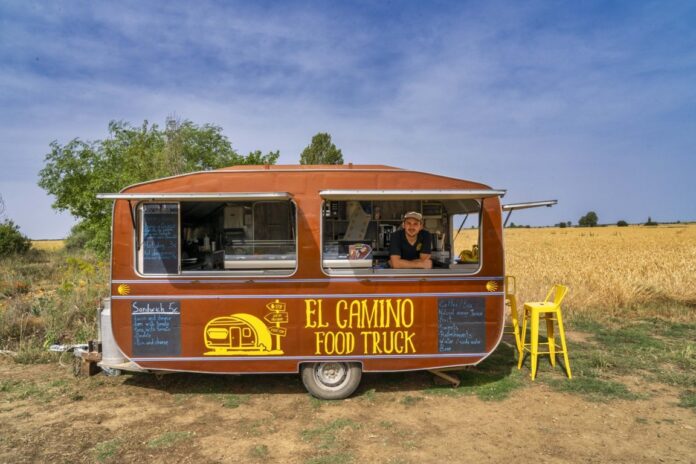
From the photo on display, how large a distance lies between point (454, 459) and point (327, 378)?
1780mm

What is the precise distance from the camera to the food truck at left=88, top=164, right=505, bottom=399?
5031 millimetres

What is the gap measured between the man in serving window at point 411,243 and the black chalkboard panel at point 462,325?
1.88ft

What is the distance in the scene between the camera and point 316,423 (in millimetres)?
4664

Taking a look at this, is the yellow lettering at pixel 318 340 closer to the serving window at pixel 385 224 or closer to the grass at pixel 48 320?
the serving window at pixel 385 224

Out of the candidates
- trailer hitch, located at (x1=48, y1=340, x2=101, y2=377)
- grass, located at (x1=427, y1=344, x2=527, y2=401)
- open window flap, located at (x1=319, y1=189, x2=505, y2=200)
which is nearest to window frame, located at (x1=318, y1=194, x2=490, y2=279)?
open window flap, located at (x1=319, y1=189, x2=505, y2=200)

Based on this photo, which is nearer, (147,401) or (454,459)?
(454,459)

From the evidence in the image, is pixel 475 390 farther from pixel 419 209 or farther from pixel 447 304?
pixel 419 209

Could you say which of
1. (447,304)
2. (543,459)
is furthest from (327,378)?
(543,459)

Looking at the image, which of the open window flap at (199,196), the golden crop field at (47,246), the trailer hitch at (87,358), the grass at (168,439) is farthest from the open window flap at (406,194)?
the golden crop field at (47,246)

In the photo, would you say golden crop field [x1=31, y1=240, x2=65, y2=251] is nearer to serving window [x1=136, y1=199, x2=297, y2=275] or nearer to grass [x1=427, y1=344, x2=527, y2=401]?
serving window [x1=136, y1=199, x2=297, y2=275]

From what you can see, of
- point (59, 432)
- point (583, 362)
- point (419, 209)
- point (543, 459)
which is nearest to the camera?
point (543, 459)

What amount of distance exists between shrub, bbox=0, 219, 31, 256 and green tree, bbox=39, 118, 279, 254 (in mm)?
5567

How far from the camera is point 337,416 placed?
4824 millimetres

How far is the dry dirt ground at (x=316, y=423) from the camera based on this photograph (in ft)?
13.3
